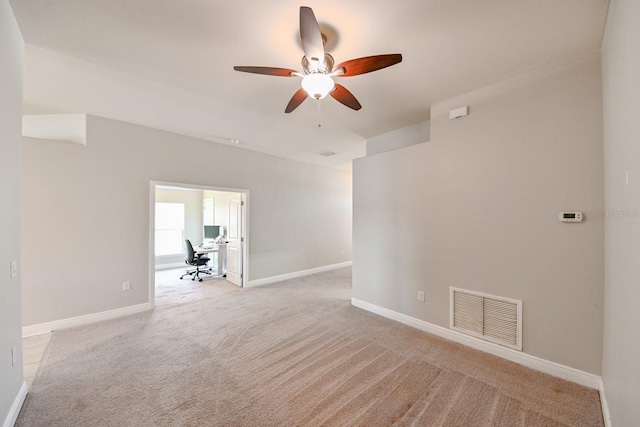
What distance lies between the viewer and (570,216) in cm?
212

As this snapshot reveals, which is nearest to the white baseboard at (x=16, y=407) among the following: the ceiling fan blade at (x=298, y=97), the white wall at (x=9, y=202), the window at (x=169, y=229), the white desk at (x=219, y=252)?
the white wall at (x=9, y=202)

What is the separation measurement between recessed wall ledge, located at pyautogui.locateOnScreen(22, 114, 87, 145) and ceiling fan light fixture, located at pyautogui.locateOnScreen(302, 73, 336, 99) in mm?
3420

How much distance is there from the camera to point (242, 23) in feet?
5.81

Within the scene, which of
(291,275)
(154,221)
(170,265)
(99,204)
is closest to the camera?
(99,204)

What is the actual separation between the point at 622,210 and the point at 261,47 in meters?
2.71

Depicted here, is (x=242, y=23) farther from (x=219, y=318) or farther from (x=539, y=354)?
Answer: (x=539, y=354)

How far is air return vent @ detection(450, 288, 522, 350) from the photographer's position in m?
2.44

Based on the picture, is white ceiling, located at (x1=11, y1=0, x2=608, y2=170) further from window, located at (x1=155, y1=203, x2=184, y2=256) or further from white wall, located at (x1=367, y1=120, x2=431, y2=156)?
window, located at (x1=155, y1=203, x2=184, y2=256)

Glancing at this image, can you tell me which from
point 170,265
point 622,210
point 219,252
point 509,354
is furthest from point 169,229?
point 622,210

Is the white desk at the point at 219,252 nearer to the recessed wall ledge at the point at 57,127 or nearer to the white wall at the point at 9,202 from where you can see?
the recessed wall ledge at the point at 57,127

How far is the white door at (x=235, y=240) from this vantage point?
5.10 m

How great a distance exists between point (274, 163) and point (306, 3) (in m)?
4.00

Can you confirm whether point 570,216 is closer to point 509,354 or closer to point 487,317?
point 487,317

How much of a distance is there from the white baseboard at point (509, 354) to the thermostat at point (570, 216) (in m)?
1.28
